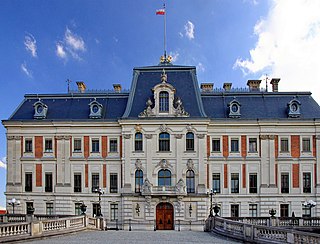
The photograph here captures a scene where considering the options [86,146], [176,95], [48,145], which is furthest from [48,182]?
[176,95]

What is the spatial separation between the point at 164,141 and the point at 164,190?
5236mm

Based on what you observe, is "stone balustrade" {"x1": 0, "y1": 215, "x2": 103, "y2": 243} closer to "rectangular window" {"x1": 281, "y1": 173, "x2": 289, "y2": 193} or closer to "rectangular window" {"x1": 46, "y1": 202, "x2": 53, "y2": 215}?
"rectangular window" {"x1": 46, "y1": 202, "x2": 53, "y2": 215}

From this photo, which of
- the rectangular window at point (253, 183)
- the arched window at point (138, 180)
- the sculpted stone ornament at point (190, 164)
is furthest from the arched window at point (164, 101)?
the rectangular window at point (253, 183)

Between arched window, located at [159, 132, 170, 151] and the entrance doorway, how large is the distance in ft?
19.0

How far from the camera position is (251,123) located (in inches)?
1821

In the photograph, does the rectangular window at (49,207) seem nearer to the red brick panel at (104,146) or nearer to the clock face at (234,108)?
the red brick panel at (104,146)

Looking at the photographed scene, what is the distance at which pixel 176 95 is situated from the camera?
155 feet

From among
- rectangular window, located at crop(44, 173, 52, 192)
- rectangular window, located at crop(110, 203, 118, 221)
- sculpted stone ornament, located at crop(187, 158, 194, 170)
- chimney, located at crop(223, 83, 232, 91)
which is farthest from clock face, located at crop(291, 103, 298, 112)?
rectangular window, located at crop(44, 173, 52, 192)

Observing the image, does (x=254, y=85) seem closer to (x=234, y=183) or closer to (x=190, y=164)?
(x=234, y=183)

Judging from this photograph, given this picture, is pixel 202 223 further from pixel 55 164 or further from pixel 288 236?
pixel 288 236

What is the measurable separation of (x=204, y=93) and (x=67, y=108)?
15443 millimetres

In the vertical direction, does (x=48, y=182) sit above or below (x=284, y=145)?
below

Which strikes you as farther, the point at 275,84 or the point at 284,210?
the point at 275,84

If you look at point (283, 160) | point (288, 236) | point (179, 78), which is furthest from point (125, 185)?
point (288, 236)
